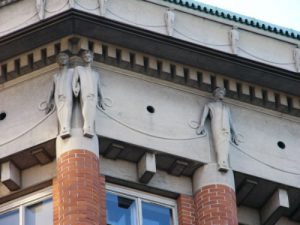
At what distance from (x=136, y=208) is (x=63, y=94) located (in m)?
2.72

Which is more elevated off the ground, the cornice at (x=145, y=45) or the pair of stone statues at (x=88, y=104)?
the cornice at (x=145, y=45)

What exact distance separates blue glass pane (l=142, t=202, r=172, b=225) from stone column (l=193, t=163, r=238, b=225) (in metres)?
0.61

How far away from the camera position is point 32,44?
34.7 meters

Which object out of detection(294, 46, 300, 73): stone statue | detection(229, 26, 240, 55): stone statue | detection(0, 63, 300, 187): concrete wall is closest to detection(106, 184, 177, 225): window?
detection(0, 63, 300, 187): concrete wall

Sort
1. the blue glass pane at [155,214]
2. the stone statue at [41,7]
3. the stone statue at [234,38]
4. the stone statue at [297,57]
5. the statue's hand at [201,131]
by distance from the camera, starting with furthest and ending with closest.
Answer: the stone statue at [297,57] < the stone statue at [234,38] < the statue's hand at [201,131] < the stone statue at [41,7] < the blue glass pane at [155,214]

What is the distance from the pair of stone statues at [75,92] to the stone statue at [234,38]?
3.27 m

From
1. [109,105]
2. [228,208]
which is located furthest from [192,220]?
[109,105]

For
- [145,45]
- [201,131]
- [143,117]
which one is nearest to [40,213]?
[143,117]

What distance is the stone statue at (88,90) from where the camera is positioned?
33.6m

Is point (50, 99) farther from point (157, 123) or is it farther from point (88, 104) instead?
point (157, 123)

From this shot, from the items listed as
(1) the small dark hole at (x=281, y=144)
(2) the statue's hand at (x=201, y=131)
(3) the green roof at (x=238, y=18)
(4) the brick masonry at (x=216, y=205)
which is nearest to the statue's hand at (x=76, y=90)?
(2) the statue's hand at (x=201, y=131)

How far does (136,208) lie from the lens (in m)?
34.0

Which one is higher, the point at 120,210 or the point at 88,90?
the point at 88,90

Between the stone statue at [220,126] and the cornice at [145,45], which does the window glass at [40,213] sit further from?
the stone statue at [220,126]
